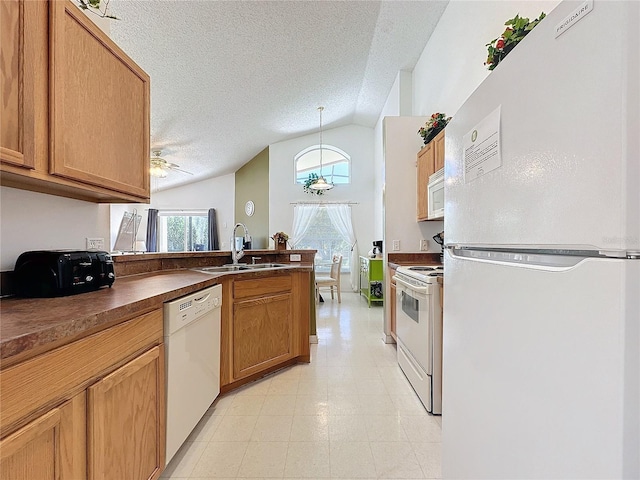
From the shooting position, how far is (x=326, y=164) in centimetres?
699

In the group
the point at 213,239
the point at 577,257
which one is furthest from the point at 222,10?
the point at 213,239

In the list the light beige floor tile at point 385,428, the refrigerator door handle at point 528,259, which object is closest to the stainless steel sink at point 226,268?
the light beige floor tile at point 385,428

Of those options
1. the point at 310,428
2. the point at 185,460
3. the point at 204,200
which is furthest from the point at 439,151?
the point at 204,200

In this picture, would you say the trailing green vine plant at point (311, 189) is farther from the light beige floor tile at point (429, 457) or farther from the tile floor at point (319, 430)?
the light beige floor tile at point (429, 457)

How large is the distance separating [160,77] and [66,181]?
9.13 feet

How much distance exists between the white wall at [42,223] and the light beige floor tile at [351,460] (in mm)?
1698

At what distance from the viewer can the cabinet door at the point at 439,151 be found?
8.57 ft

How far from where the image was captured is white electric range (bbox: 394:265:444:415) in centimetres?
193

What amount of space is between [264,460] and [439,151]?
256 cm

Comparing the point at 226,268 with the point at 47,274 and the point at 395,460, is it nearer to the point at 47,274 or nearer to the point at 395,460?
the point at 47,274

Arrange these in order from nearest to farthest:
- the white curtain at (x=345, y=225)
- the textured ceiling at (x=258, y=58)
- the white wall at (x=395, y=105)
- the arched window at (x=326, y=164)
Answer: the textured ceiling at (x=258, y=58), the white wall at (x=395, y=105), the white curtain at (x=345, y=225), the arched window at (x=326, y=164)

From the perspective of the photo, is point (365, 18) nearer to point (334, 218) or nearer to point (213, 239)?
point (334, 218)

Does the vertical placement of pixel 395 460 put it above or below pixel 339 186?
below

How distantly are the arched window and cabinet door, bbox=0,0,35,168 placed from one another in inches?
234
